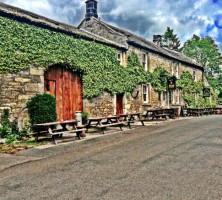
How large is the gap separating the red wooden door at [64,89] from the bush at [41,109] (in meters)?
1.58

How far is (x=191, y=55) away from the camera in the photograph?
166 ft

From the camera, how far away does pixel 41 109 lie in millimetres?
10969

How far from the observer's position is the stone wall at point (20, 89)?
35.3 feet

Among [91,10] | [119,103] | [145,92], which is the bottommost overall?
[119,103]

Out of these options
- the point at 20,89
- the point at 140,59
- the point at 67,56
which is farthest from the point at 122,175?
the point at 140,59

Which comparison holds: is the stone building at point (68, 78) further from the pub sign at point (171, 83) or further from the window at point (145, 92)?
the pub sign at point (171, 83)

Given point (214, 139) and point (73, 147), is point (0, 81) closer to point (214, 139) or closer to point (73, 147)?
point (73, 147)

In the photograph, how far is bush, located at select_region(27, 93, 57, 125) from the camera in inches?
430

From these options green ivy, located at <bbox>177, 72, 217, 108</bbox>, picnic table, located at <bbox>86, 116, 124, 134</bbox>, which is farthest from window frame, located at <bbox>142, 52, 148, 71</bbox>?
picnic table, located at <bbox>86, 116, 124, 134</bbox>

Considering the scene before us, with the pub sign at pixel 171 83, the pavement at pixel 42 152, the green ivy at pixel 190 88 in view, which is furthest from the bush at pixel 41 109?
the green ivy at pixel 190 88

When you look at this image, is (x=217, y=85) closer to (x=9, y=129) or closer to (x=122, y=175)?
(x=9, y=129)

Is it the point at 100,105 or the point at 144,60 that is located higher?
the point at 144,60

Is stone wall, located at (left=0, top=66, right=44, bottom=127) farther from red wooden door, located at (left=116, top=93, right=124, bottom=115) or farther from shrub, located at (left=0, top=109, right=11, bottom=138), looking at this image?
red wooden door, located at (left=116, top=93, right=124, bottom=115)

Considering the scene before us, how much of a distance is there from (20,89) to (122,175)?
318 inches
